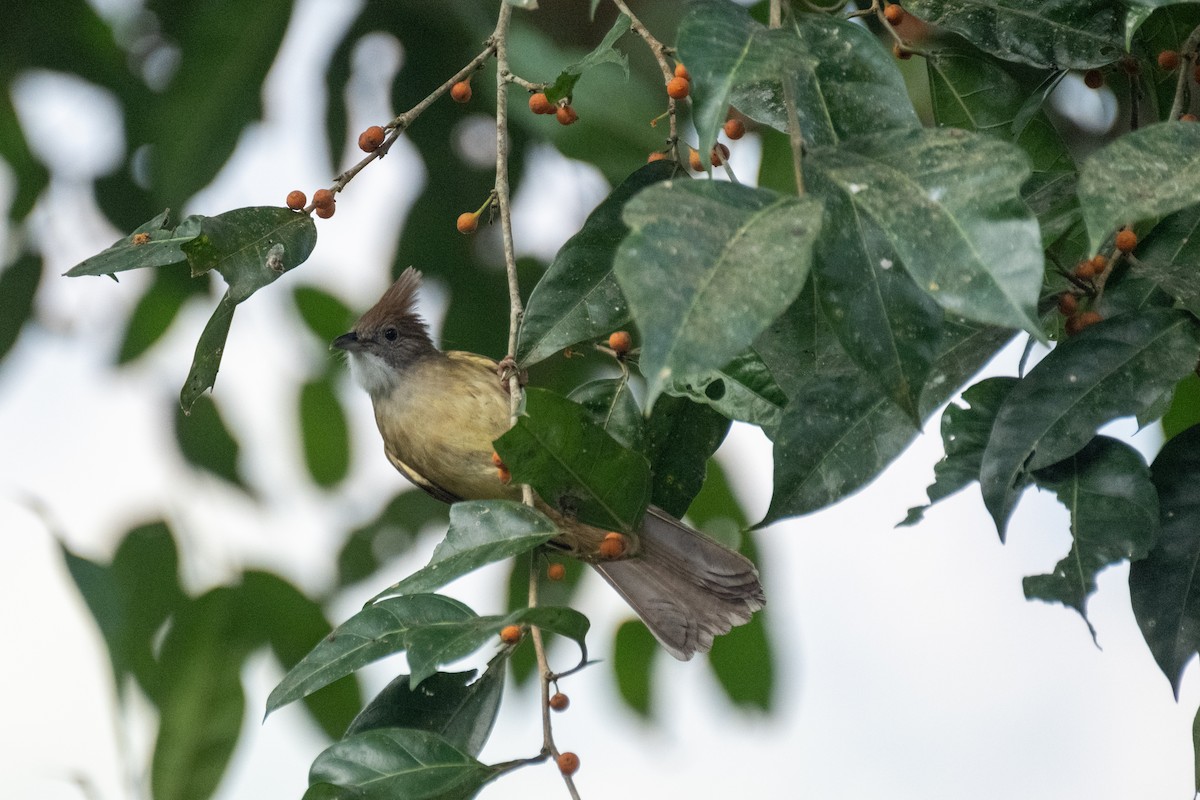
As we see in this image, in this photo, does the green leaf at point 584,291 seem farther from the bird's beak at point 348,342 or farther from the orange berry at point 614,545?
the bird's beak at point 348,342

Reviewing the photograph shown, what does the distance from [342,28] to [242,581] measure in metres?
1.18

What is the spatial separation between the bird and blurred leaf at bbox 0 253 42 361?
0.62m

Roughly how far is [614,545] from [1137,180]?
0.69 metres

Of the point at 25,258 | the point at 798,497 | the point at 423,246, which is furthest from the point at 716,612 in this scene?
the point at 25,258

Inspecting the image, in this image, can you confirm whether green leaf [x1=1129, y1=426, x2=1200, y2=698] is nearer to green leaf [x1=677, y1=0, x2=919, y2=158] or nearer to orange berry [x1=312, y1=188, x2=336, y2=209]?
green leaf [x1=677, y1=0, x2=919, y2=158]

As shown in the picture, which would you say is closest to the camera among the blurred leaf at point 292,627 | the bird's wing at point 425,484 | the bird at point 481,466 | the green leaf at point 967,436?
the green leaf at point 967,436

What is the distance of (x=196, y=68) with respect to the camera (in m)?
2.57

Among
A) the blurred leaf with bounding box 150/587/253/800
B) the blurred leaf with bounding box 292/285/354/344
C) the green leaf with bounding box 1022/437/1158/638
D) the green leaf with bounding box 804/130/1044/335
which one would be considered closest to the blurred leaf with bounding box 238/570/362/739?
the blurred leaf with bounding box 150/587/253/800

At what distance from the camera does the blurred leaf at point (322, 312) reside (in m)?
2.97

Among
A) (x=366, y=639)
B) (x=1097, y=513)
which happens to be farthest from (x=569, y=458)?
(x=1097, y=513)

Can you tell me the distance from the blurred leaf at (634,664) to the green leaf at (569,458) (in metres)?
1.42

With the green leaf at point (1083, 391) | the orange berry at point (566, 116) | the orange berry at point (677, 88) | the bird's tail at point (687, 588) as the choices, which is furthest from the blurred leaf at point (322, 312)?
the green leaf at point (1083, 391)

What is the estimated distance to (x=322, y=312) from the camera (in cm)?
298

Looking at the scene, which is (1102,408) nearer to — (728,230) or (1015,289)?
(1015,289)
